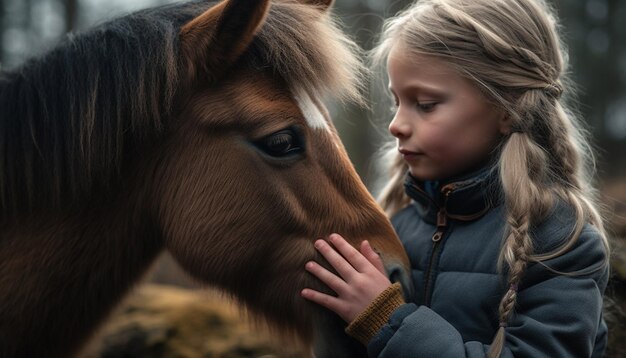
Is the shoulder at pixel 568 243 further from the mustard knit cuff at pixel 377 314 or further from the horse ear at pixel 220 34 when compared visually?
the horse ear at pixel 220 34

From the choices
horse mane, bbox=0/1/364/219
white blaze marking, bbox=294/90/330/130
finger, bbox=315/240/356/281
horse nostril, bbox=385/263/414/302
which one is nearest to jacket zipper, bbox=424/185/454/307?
horse nostril, bbox=385/263/414/302

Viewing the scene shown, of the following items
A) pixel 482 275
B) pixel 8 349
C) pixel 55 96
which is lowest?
pixel 8 349

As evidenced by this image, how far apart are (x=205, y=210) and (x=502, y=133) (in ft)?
3.63

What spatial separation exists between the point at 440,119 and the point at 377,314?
70 centimetres

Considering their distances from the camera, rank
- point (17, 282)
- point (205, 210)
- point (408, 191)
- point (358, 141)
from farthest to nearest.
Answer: point (358, 141) < point (408, 191) < point (205, 210) < point (17, 282)

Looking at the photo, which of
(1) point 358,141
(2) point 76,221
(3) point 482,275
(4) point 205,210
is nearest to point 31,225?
(2) point 76,221

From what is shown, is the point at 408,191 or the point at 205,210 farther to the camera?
the point at 408,191

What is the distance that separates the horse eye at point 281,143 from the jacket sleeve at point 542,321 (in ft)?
2.13

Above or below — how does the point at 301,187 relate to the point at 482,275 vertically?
above

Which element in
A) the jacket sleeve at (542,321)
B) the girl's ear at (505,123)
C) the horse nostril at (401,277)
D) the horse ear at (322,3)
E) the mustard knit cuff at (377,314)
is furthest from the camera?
the horse ear at (322,3)

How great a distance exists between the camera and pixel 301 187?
76.7 inches

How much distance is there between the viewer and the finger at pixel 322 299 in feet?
6.09

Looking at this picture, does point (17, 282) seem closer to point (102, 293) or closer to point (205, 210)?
point (102, 293)

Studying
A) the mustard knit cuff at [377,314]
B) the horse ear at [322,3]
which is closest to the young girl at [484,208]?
the mustard knit cuff at [377,314]
